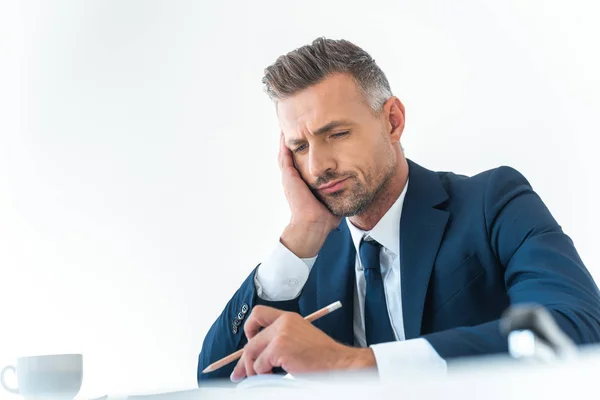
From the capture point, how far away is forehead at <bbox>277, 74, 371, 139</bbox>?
1.69 metres

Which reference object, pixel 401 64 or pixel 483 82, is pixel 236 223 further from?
pixel 483 82

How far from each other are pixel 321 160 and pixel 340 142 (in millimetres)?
66

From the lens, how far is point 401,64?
283cm

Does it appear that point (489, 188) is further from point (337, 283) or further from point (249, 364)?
point (249, 364)

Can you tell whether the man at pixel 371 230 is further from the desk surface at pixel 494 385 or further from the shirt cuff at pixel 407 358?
the desk surface at pixel 494 385

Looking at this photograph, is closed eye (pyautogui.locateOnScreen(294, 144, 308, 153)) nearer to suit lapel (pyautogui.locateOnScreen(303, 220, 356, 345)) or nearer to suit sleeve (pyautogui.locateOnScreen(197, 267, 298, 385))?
suit lapel (pyautogui.locateOnScreen(303, 220, 356, 345))

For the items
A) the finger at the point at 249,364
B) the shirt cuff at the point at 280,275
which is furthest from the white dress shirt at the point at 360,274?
the finger at the point at 249,364

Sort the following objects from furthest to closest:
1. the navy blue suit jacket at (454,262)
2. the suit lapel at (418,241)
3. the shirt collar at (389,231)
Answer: the shirt collar at (389,231), the suit lapel at (418,241), the navy blue suit jacket at (454,262)

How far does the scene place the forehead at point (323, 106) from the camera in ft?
5.54

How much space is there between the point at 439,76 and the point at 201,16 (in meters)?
1.20

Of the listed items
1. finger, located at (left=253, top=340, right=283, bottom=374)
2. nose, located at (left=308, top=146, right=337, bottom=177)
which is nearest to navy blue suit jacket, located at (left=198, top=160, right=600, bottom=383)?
nose, located at (left=308, top=146, right=337, bottom=177)

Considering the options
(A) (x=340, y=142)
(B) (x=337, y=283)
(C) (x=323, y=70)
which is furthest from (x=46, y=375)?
(C) (x=323, y=70)

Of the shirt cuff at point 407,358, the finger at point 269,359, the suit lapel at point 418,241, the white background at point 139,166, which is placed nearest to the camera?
the shirt cuff at point 407,358

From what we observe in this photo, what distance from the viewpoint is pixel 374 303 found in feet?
5.40
